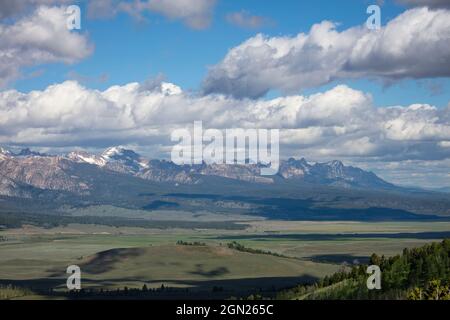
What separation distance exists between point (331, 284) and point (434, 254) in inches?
1061
